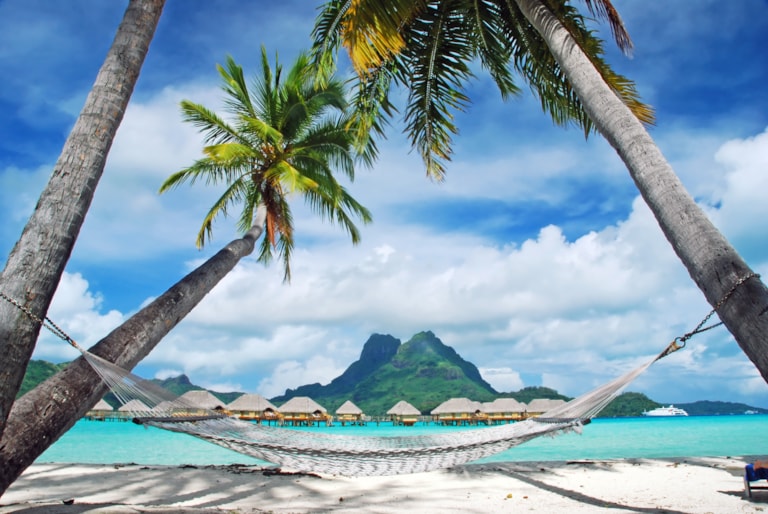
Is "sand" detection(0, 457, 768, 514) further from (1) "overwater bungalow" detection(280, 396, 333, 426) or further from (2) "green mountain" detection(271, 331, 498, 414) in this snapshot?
(2) "green mountain" detection(271, 331, 498, 414)

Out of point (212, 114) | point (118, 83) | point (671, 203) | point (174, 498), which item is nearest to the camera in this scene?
point (671, 203)

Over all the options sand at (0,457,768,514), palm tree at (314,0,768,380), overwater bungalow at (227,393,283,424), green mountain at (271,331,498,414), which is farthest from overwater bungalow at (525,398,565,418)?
palm tree at (314,0,768,380)

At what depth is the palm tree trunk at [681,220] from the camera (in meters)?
1.69

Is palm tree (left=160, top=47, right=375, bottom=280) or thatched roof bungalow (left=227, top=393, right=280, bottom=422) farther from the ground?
palm tree (left=160, top=47, right=375, bottom=280)

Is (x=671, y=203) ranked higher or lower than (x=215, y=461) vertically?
higher

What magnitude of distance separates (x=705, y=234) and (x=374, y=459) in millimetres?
1872

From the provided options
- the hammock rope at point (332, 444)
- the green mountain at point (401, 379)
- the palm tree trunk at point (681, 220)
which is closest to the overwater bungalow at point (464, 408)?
the green mountain at point (401, 379)

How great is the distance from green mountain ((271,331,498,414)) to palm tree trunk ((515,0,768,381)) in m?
42.2

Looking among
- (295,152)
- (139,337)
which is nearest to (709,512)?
(139,337)

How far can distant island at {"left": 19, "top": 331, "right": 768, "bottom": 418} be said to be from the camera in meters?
49.8

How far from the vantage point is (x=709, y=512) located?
312 centimetres

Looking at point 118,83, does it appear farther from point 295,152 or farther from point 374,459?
point 295,152

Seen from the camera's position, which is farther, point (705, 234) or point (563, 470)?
point (563, 470)

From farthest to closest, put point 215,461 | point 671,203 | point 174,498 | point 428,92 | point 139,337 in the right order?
point 215,461 < point 428,92 < point 174,498 < point 139,337 < point 671,203
